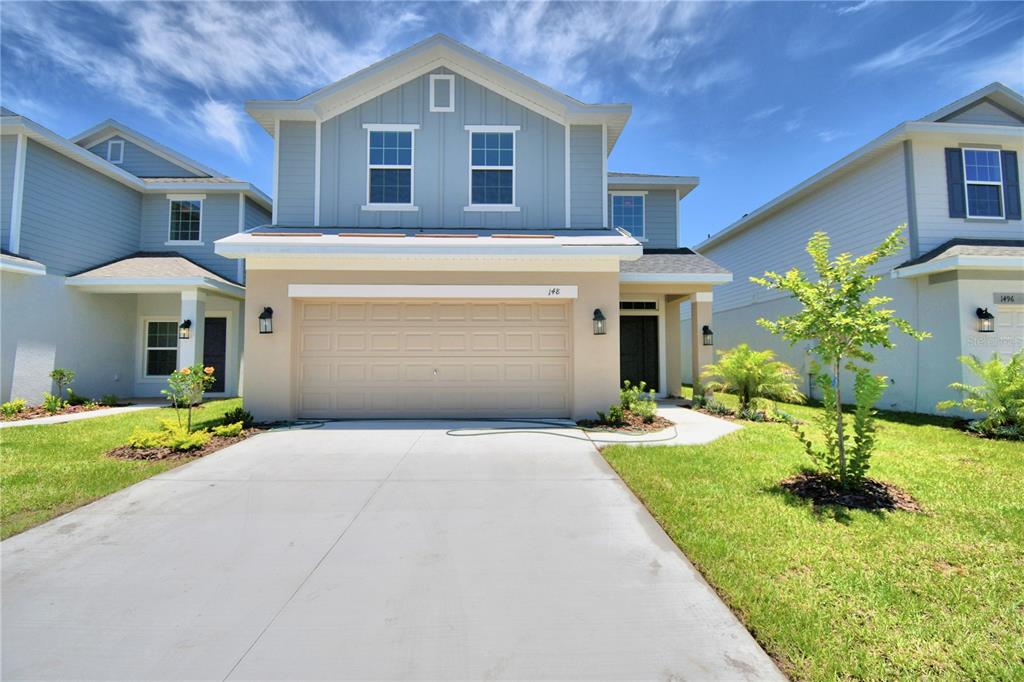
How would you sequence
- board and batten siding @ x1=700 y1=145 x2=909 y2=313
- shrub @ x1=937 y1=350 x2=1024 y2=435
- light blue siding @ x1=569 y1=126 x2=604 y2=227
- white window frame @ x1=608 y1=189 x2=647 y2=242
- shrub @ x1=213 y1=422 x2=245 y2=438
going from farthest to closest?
white window frame @ x1=608 y1=189 x2=647 y2=242, board and batten siding @ x1=700 y1=145 x2=909 y2=313, light blue siding @ x1=569 y1=126 x2=604 y2=227, shrub @ x1=937 y1=350 x2=1024 y2=435, shrub @ x1=213 y1=422 x2=245 y2=438

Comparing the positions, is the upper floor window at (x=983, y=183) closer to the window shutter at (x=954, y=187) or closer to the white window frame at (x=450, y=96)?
the window shutter at (x=954, y=187)

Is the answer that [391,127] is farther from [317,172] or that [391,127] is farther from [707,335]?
[707,335]

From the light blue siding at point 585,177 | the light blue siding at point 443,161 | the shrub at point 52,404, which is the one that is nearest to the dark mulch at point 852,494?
the light blue siding at point 585,177

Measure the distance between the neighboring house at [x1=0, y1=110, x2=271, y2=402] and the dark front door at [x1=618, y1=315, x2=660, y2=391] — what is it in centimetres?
1160

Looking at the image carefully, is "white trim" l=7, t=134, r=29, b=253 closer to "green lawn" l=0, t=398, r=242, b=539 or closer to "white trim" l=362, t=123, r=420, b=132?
"green lawn" l=0, t=398, r=242, b=539

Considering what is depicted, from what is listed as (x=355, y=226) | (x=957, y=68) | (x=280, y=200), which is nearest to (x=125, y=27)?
(x=280, y=200)

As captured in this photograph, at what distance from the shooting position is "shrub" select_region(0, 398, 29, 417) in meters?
9.72

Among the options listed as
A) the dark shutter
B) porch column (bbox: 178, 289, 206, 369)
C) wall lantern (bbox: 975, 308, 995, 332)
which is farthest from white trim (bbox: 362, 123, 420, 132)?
the dark shutter

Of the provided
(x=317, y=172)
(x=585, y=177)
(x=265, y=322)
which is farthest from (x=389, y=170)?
(x=585, y=177)

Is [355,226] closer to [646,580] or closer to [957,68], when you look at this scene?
[646,580]

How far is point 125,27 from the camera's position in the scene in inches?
359

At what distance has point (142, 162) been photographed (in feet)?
48.2

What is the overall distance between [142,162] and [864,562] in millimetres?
20091

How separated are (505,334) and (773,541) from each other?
21.1 feet
